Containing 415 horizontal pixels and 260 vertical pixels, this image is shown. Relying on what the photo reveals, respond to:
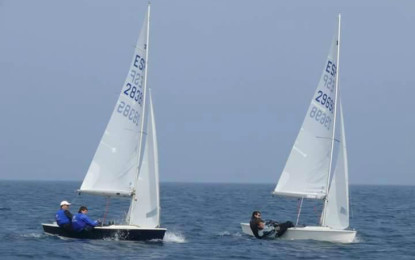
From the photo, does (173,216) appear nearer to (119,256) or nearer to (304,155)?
(304,155)

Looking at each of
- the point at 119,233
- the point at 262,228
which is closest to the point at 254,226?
the point at 262,228

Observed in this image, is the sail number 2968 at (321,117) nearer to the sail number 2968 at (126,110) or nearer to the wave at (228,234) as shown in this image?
the wave at (228,234)

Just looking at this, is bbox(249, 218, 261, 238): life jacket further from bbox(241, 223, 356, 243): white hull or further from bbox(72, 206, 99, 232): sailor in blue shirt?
bbox(72, 206, 99, 232): sailor in blue shirt

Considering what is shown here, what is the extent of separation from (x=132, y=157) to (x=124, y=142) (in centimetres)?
56

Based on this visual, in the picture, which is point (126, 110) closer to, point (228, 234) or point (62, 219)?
point (62, 219)

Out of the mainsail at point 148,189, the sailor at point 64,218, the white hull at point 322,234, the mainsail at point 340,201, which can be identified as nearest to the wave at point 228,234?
the white hull at point 322,234

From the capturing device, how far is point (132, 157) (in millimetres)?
31984

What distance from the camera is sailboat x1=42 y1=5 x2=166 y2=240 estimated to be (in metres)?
31.5

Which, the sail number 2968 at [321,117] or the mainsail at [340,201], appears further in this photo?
the sail number 2968 at [321,117]

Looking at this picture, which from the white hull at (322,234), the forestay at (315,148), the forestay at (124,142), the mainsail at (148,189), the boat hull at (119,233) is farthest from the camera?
the forestay at (315,148)

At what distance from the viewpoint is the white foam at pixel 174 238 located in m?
33.8

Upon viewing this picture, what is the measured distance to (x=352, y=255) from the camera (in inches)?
1211

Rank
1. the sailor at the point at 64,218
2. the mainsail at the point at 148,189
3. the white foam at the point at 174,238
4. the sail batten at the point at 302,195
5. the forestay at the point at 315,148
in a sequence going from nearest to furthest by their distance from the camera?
the sailor at the point at 64,218 < the mainsail at the point at 148,189 < the white foam at the point at 174,238 < the forestay at the point at 315,148 < the sail batten at the point at 302,195

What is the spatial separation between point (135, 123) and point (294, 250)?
6.49 m
